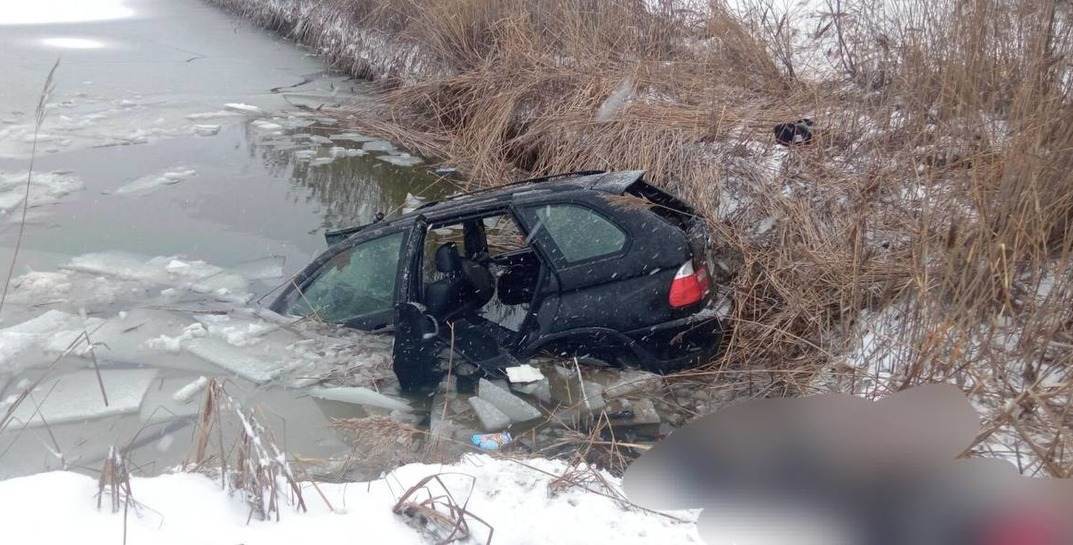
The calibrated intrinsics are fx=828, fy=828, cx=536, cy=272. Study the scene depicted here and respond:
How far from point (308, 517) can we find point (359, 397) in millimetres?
2288

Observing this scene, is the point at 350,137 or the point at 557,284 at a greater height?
the point at 557,284

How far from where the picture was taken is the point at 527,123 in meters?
9.21

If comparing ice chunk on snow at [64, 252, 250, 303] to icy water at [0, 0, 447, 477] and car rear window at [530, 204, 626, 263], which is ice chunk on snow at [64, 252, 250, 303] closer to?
icy water at [0, 0, 447, 477]

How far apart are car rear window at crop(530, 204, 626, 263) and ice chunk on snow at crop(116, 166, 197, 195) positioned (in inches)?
252

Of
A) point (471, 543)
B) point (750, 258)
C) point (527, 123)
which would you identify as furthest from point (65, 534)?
point (527, 123)

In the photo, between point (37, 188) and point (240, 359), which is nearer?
point (240, 359)

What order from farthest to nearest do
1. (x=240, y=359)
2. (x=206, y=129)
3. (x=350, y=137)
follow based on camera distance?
(x=206, y=129), (x=350, y=137), (x=240, y=359)

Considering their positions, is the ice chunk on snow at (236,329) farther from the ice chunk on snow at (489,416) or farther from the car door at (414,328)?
the ice chunk on snow at (489,416)

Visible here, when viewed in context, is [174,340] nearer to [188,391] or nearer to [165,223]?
[188,391]

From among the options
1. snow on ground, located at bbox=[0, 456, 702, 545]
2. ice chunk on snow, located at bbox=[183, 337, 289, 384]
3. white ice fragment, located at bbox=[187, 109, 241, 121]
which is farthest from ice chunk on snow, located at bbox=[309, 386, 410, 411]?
white ice fragment, located at bbox=[187, 109, 241, 121]

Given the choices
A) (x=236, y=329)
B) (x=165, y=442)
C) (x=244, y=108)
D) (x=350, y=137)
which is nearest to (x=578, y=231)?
(x=165, y=442)

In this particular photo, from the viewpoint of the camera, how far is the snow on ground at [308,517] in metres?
2.48

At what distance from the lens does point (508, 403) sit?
4586 mm

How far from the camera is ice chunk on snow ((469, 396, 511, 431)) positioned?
4.49 metres
